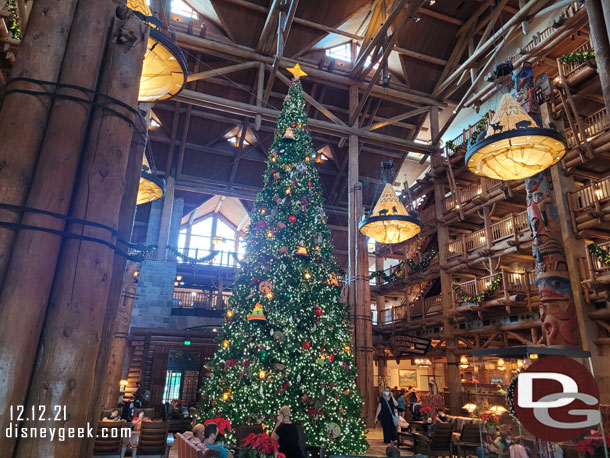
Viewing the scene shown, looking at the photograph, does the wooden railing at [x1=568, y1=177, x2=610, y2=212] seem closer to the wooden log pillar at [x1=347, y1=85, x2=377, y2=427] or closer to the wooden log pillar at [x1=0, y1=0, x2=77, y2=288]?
the wooden log pillar at [x1=347, y1=85, x2=377, y2=427]

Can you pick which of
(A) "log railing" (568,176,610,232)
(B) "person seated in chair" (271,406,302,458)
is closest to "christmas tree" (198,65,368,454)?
(B) "person seated in chair" (271,406,302,458)

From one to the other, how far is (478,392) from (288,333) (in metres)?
3.94

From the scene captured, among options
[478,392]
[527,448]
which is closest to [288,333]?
[478,392]

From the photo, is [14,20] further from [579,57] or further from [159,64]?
[579,57]

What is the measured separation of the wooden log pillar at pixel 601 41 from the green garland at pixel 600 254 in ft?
14.6

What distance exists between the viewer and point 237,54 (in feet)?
49.6

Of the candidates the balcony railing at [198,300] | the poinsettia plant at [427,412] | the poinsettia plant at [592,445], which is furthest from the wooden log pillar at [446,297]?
the poinsettia plant at [592,445]

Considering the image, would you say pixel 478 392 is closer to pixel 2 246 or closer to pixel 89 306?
pixel 89 306

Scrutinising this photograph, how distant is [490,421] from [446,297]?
13.3 meters

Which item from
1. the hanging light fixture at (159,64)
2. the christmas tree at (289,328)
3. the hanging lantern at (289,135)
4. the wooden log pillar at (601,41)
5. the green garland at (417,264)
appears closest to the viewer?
the hanging light fixture at (159,64)

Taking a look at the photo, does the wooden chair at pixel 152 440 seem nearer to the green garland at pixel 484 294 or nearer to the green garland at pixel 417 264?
the green garland at pixel 484 294

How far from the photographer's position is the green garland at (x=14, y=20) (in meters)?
6.66

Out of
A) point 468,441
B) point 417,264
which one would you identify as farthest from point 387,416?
point 417,264

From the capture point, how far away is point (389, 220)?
11102 mm
